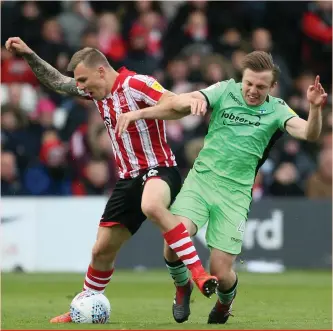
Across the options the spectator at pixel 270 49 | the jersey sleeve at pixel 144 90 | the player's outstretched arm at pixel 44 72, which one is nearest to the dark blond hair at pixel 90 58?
the jersey sleeve at pixel 144 90

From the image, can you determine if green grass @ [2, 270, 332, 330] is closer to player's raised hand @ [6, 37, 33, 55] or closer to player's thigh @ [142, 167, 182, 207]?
player's thigh @ [142, 167, 182, 207]

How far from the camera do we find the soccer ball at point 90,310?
10289mm

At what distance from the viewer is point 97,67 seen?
1034 centimetres

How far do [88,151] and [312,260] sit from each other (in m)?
4.07

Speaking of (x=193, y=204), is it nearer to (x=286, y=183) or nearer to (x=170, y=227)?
(x=170, y=227)

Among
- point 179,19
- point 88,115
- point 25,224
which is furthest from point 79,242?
point 179,19

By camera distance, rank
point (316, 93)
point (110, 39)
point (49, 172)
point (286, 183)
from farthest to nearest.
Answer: point (110, 39) → point (286, 183) → point (49, 172) → point (316, 93)

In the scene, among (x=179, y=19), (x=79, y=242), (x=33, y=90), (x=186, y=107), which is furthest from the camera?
(x=179, y=19)

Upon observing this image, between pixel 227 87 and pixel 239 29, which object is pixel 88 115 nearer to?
pixel 239 29

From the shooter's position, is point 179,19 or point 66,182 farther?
point 179,19

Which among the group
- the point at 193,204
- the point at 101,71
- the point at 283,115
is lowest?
the point at 193,204

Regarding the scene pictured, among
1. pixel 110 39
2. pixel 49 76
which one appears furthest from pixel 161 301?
pixel 110 39

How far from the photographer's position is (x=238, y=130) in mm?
10250

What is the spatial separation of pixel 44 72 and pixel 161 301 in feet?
11.9
